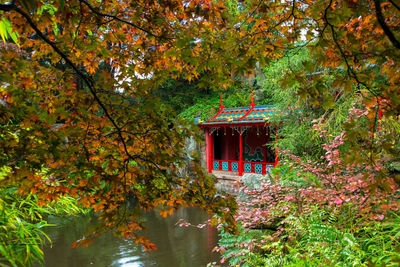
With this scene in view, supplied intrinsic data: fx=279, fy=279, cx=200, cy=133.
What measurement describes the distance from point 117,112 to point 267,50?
1069 millimetres

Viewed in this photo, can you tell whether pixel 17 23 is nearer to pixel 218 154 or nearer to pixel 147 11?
pixel 147 11

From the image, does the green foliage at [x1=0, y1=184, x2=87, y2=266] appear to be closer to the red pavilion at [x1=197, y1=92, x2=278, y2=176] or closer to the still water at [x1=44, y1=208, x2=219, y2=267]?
the still water at [x1=44, y1=208, x2=219, y2=267]

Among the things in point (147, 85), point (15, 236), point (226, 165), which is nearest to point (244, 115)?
point (226, 165)

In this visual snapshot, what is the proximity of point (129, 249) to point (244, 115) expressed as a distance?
19.7ft

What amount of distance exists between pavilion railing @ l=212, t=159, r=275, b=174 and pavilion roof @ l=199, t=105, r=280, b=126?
1579 millimetres

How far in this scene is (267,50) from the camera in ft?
6.13

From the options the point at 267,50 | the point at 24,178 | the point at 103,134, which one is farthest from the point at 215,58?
the point at 24,178

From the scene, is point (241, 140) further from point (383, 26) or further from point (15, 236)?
point (383, 26)

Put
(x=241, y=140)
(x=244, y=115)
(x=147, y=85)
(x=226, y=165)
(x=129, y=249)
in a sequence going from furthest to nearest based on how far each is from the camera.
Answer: (x=226, y=165) → (x=241, y=140) → (x=244, y=115) → (x=129, y=249) → (x=147, y=85)

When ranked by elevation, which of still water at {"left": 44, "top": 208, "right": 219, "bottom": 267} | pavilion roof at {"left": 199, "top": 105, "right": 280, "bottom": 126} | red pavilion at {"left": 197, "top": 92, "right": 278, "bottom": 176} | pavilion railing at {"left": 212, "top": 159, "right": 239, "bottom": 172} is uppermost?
pavilion roof at {"left": 199, "top": 105, "right": 280, "bottom": 126}

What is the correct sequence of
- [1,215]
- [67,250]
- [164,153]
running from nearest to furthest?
[164,153], [1,215], [67,250]

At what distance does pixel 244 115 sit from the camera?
9.82 m

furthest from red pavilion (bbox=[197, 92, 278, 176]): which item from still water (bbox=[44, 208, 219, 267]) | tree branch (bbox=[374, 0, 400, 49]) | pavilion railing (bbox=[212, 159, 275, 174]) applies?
tree branch (bbox=[374, 0, 400, 49])

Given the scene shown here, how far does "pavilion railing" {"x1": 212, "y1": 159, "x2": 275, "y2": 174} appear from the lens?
31.7 ft
